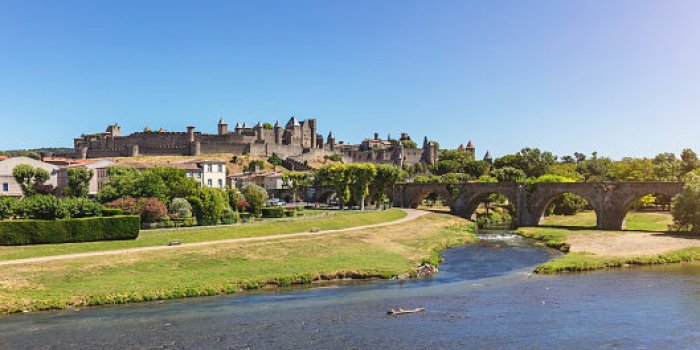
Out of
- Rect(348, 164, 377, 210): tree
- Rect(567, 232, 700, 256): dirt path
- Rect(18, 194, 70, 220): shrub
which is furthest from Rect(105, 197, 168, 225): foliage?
Rect(567, 232, 700, 256): dirt path

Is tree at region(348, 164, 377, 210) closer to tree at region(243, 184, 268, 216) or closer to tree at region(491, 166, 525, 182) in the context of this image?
tree at region(243, 184, 268, 216)

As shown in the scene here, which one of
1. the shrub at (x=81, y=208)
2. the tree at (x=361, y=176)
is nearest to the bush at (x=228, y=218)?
the shrub at (x=81, y=208)

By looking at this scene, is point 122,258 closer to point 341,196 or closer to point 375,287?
point 375,287

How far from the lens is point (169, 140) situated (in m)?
153

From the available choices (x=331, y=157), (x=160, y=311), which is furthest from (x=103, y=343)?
(x=331, y=157)

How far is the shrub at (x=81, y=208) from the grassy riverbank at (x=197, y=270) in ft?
33.3

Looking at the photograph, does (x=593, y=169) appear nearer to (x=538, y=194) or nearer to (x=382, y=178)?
(x=538, y=194)

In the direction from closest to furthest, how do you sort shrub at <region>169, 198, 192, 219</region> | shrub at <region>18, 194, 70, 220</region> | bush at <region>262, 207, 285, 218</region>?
shrub at <region>18, 194, 70, 220</region>
shrub at <region>169, 198, 192, 219</region>
bush at <region>262, 207, 285, 218</region>

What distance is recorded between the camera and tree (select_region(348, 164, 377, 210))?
272ft

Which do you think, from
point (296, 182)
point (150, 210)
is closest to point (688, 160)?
point (296, 182)

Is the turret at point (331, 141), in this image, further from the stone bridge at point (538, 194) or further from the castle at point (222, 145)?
the stone bridge at point (538, 194)

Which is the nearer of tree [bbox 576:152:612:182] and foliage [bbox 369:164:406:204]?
foliage [bbox 369:164:406:204]

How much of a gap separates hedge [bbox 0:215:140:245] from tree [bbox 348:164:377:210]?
42.1 m

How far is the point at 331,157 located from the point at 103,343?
139 m
